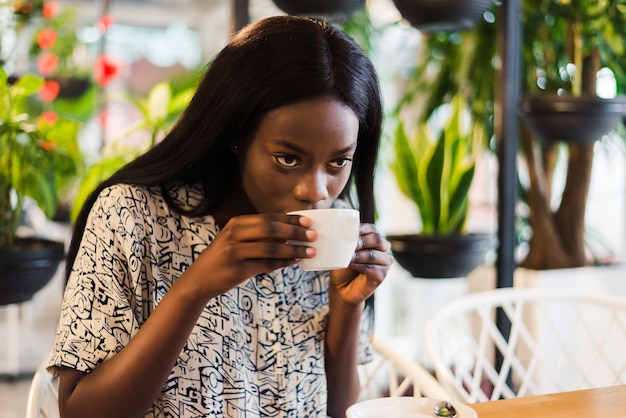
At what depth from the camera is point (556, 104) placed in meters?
2.27

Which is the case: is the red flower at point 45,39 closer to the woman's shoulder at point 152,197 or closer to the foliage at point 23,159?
the foliage at point 23,159

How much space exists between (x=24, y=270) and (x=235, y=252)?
1.31 m

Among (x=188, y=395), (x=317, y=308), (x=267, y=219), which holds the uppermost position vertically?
(x=267, y=219)

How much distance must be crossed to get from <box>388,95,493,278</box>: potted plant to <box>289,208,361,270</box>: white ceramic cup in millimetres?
1441

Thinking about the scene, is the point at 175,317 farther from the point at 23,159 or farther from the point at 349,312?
the point at 23,159

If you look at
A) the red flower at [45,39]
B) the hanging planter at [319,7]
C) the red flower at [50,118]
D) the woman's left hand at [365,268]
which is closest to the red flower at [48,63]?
the red flower at [45,39]

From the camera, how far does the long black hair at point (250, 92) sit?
1082 mm

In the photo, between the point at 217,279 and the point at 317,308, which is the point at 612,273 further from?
the point at 217,279

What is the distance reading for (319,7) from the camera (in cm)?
210

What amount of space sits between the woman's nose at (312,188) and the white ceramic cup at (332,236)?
101mm

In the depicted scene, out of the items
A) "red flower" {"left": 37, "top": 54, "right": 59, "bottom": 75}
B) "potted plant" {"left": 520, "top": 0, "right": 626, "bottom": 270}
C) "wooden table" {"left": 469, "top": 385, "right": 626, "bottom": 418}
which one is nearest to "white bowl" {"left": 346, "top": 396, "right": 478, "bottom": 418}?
"wooden table" {"left": 469, "top": 385, "right": 626, "bottom": 418}

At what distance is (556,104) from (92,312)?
165cm

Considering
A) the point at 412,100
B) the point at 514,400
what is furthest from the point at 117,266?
the point at 412,100

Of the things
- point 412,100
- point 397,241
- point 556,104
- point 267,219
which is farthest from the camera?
point 412,100
